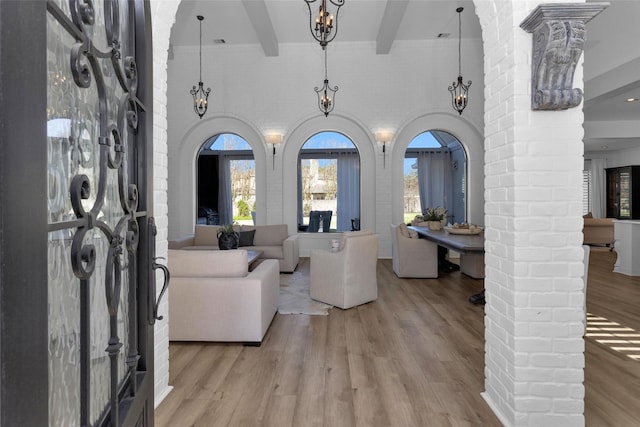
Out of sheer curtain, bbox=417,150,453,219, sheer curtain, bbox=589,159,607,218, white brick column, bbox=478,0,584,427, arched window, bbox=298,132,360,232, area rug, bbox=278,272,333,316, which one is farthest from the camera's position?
sheer curtain, bbox=589,159,607,218

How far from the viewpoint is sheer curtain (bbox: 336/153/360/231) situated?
8.35 m

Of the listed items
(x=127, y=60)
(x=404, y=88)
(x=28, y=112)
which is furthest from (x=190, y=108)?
(x=28, y=112)

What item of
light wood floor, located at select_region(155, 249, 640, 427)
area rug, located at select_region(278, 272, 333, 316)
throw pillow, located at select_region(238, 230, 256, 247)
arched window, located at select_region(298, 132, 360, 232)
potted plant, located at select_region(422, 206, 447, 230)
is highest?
arched window, located at select_region(298, 132, 360, 232)

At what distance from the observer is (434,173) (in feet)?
30.6

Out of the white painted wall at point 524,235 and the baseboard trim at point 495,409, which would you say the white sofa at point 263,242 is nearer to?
the white painted wall at point 524,235

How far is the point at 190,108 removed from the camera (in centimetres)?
761

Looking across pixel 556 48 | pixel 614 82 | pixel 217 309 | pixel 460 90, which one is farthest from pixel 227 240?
pixel 614 82

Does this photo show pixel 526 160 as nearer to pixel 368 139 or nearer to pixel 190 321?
pixel 190 321

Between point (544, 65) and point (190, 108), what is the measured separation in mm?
7368

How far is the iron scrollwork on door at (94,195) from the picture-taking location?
2.17 ft

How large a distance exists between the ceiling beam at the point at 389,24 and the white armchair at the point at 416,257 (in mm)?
3619

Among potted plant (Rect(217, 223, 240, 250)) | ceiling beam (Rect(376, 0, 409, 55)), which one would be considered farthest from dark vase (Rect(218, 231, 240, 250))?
ceiling beam (Rect(376, 0, 409, 55))

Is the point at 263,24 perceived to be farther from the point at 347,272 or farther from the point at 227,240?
the point at 347,272

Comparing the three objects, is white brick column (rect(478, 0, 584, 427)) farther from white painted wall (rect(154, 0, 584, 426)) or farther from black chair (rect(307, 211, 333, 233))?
black chair (rect(307, 211, 333, 233))
